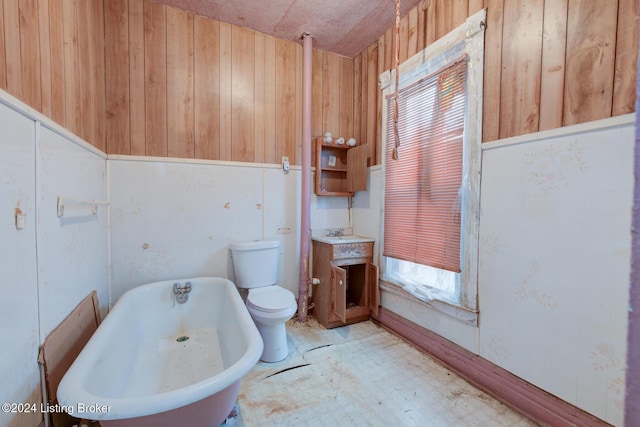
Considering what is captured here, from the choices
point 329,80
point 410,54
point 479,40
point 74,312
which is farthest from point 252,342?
point 329,80

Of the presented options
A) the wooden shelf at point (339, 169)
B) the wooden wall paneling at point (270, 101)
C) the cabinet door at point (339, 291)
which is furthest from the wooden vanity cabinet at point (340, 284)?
the wooden wall paneling at point (270, 101)

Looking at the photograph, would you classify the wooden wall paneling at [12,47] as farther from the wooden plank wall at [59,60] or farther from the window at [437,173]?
the window at [437,173]

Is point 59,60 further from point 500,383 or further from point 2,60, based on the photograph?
point 500,383

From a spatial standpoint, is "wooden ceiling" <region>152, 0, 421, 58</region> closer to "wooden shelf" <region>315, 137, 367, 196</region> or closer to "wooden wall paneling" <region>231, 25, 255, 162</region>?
"wooden wall paneling" <region>231, 25, 255, 162</region>

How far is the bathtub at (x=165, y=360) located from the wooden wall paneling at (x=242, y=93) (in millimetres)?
1158

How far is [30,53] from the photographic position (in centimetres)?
104

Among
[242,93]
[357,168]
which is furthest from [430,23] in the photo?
[242,93]

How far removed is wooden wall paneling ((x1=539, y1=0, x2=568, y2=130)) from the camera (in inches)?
52.8

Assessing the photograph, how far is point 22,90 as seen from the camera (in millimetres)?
976

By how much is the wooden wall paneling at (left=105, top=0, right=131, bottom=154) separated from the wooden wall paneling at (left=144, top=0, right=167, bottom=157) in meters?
0.13

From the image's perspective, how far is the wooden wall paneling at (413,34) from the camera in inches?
83.7

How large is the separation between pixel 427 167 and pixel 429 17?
43.7 inches

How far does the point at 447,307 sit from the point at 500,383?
0.48 meters

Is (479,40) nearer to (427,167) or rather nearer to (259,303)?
(427,167)
